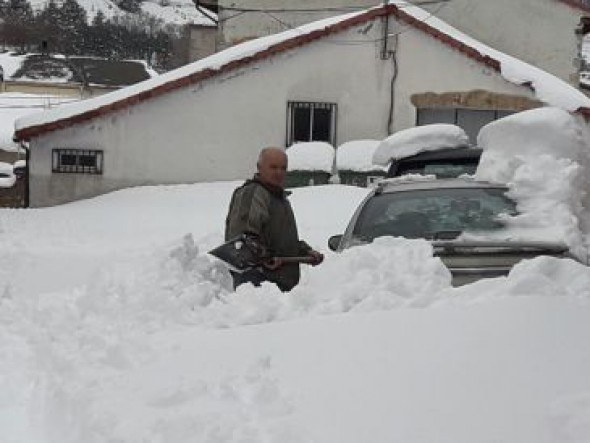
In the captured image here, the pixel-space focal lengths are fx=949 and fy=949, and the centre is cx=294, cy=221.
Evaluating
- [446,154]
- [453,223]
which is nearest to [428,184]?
[453,223]

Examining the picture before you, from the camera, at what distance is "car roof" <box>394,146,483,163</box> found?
8.57 m

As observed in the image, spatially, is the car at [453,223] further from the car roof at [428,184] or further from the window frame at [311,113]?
the window frame at [311,113]

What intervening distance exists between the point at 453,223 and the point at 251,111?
39.7 feet

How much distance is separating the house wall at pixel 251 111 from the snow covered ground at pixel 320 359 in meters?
11.5

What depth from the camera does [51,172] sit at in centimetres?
1833

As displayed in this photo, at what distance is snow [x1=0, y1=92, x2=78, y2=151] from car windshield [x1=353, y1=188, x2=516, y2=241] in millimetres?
32182

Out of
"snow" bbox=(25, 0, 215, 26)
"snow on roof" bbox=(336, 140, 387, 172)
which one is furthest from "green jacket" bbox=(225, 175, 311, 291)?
"snow" bbox=(25, 0, 215, 26)

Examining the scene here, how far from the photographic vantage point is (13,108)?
45594mm

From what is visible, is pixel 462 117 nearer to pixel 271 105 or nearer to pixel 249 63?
pixel 271 105

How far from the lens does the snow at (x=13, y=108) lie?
41.1m

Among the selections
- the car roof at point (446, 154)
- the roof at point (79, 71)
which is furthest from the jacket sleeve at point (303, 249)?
the roof at point (79, 71)

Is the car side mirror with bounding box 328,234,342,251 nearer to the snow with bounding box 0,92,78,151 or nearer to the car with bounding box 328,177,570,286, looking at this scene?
the car with bounding box 328,177,570,286

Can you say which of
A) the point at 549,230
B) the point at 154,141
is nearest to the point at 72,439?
the point at 549,230

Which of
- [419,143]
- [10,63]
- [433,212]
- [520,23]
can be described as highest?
[10,63]
